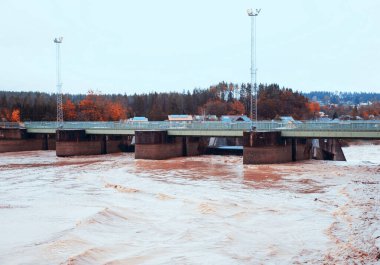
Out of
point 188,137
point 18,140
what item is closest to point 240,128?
point 188,137

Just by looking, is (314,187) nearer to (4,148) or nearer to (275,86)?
(4,148)

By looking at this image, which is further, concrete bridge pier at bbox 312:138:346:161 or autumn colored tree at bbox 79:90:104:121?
autumn colored tree at bbox 79:90:104:121

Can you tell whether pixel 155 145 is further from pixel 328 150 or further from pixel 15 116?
pixel 15 116

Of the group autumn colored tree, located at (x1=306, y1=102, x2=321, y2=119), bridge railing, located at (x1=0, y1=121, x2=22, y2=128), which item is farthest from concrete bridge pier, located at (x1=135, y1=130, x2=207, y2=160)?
autumn colored tree, located at (x1=306, y1=102, x2=321, y2=119)

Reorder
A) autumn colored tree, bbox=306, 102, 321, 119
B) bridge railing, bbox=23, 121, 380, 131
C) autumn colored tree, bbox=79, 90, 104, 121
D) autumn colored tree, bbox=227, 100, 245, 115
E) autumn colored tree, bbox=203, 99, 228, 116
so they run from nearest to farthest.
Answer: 1. bridge railing, bbox=23, 121, 380, 131
2. autumn colored tree, bbox=79, 90, 104, 121
3. autumn colored tree, bbox=227, 100, 245, 115
4. autumn colored tree, bbox=203, 99, 228, 116
5. autumn colored tree, bbox=306, 102, 321, 119

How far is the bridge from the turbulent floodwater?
559cm

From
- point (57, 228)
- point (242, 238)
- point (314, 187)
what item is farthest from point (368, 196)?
point (57, 228)

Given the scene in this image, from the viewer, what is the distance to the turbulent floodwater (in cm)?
1602

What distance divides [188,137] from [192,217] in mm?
37654

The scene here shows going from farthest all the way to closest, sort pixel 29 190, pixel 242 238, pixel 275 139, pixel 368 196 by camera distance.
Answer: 1. pixel 275 139
2. pixel 29 190
3. pixel 368 196
4. pixel 242 238

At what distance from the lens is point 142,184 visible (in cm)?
3462

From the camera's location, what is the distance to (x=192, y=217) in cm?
2220

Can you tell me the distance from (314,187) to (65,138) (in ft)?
128

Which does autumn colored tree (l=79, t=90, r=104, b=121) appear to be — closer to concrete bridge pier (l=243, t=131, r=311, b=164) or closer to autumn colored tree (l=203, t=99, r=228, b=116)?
autumn colored tree (l=203, t=99, r=228, b=116)
